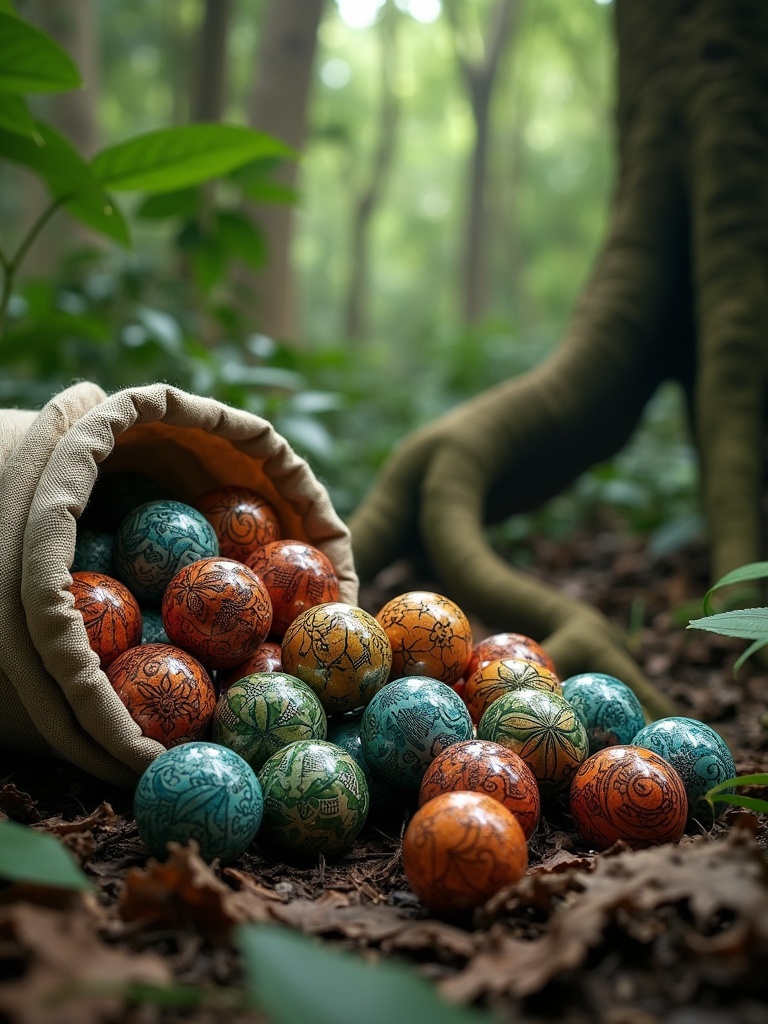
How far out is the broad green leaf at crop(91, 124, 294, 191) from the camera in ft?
9.87

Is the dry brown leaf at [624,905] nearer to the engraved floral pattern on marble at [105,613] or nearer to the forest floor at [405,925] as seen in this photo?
the forest floor at [405,925]

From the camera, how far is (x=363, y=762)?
79.9 inches

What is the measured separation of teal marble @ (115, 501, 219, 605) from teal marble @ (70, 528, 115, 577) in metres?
0.05

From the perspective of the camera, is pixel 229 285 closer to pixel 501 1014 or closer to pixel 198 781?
pixel 198 781

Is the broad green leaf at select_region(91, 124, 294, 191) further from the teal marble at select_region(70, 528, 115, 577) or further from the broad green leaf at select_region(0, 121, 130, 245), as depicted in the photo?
the teal marble at select_region(70, 528, 115, 577)

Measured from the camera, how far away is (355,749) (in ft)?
6.73

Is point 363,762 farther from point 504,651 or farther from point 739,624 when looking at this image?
point 739,624

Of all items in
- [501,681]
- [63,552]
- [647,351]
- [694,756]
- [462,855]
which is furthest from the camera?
[647,351]

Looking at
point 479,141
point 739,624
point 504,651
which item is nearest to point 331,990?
point 739,624

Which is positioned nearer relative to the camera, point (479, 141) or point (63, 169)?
point (63, 169)

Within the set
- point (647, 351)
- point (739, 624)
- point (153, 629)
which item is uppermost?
point (647, 351)

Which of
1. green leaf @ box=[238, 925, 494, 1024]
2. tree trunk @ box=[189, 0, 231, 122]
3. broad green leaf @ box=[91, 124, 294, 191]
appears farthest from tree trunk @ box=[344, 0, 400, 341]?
green leaf @ box=[238, 925, 494, 1024]

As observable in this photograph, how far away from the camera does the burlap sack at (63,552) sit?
6.01ft

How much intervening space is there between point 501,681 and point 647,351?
2774mm
